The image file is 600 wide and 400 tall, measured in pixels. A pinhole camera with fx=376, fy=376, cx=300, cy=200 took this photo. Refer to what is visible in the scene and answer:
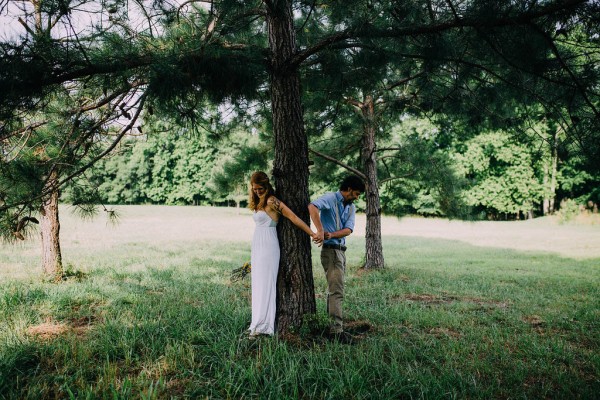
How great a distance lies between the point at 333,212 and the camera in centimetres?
447

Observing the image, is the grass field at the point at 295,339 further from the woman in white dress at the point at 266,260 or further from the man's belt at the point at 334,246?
the man's belt at the point at 334,246

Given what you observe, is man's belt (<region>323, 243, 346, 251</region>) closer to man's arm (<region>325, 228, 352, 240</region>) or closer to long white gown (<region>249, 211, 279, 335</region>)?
man's arm (<region>325, 228, 352, 240</region>)

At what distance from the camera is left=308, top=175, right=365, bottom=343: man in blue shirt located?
4.31m

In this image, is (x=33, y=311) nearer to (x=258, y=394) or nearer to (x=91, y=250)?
(x=258, y=394)

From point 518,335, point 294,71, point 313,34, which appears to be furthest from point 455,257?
point 294,71

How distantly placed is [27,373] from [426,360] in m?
3.53

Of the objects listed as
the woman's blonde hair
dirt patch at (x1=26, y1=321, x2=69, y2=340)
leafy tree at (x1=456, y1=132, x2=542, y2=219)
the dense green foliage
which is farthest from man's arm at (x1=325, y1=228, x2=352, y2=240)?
leafy tree at (x1=456, y1=132, x2=542, y2=219)

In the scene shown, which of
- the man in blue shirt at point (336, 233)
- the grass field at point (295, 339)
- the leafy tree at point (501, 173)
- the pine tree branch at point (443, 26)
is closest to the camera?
the pine tree branch at point (443, 26)

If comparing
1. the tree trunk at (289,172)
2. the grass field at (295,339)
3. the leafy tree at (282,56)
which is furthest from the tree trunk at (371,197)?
the tree trunk at (289,172)

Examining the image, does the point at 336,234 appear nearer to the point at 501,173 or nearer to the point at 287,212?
the point at 287,212

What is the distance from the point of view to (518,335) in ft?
14.5

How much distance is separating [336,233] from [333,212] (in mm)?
275

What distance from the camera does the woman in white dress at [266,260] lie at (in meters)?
3.99

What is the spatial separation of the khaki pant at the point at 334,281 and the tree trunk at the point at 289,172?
325mm
